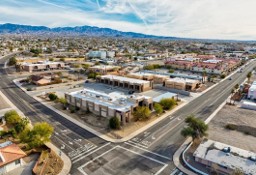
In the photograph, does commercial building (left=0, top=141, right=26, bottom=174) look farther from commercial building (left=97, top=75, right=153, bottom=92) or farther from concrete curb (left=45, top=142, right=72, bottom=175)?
commercial building (left=97, top=75, right=153, bottom=92)

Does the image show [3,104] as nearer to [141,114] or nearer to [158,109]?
[141,114]

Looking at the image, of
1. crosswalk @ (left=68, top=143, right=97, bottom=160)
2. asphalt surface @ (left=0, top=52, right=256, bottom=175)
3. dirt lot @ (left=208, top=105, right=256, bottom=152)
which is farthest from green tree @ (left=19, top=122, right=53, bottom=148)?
dirt lot @ (left=208, top=105, right=256, bottom=152)

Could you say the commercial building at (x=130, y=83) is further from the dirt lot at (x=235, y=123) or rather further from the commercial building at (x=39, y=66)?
the commercial building at (x=39, y=66)

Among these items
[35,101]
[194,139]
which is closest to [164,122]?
[194,139]

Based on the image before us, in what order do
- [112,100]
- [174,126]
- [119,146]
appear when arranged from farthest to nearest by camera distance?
[112,100] → [174,126] → [119,146]

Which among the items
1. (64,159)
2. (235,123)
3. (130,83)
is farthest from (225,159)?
Result: (130,83)

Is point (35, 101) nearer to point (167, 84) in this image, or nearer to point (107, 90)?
point (107, 90)
